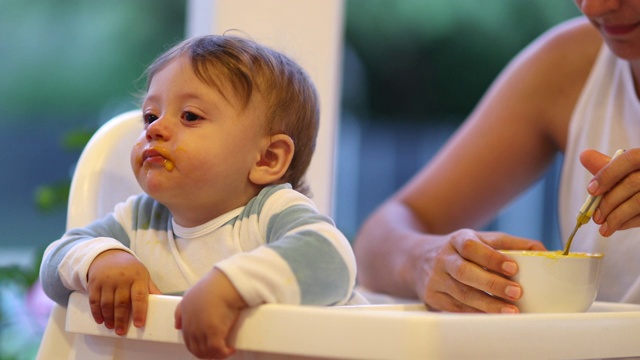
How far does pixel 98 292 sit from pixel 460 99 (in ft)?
11.2

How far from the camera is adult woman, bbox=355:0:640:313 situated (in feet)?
2.80

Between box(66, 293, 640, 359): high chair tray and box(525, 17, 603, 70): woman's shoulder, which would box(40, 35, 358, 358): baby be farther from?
box(525, 17, 603, 70): woman's shoulder

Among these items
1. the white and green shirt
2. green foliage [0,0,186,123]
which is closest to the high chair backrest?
the white and green shirt

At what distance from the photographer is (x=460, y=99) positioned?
13.3 ft

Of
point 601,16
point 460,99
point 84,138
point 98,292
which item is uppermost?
point 601,16

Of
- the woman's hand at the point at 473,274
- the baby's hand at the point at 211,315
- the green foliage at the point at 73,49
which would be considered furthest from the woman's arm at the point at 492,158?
the green foliage at the point at 73,49

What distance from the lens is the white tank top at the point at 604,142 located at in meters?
1.14

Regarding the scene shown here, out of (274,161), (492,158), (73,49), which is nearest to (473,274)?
(274,161)

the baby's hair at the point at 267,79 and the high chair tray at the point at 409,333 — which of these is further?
the baby's hair at the point at 267,79

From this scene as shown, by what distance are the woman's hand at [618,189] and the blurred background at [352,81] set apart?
1888 millimetres

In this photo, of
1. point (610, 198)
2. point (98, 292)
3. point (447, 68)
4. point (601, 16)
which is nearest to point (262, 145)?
point (98, 292)

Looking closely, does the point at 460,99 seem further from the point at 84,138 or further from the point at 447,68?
the point at 84,138

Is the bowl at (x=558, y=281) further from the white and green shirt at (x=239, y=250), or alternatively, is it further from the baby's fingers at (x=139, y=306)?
the baby's fingers at (x=139, y=306)

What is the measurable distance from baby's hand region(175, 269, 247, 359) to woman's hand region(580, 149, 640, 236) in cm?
37
